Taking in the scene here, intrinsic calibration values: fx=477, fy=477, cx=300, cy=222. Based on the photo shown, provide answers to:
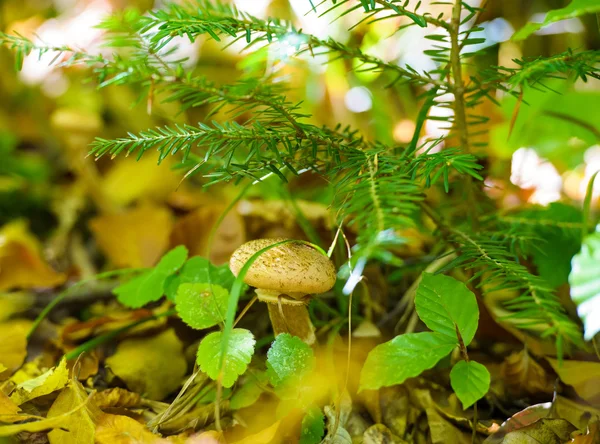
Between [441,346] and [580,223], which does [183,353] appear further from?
[580,223]

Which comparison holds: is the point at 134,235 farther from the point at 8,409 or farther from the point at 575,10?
the point at 575,10

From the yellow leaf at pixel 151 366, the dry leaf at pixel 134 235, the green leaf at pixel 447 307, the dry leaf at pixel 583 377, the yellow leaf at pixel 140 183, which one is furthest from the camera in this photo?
the yellow leaf at pixel 140 183

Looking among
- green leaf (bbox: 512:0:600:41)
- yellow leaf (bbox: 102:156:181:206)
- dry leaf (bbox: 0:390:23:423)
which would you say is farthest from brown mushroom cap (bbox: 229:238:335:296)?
yellow leaf (bbox: 102:156:181:206)

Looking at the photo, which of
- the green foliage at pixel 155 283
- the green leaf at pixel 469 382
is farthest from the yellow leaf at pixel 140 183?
the green leaf at pixel 469 382

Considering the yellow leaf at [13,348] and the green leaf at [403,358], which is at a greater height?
the green leaf at [403,358]

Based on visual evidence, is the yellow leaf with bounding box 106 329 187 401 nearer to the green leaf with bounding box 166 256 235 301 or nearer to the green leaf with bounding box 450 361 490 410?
the green leaf with bounding box 166 256 235 301

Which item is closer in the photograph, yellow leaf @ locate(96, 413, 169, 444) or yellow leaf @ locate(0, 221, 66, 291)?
yellow leaf @ locate(96, 413, 169, 444)

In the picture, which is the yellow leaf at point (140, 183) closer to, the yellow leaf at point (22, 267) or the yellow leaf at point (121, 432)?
the yellow leaf at point (22, 267)
